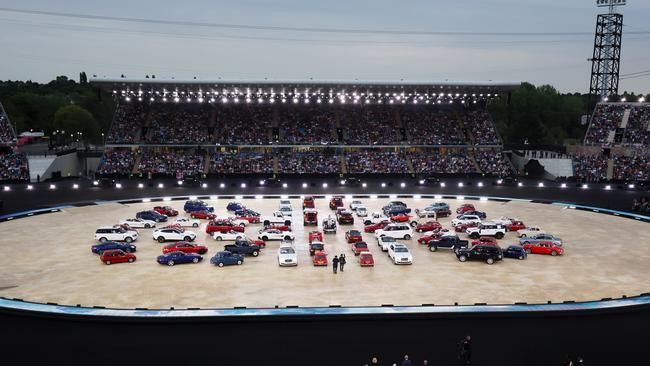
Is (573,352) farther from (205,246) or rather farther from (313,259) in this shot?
(205,246)

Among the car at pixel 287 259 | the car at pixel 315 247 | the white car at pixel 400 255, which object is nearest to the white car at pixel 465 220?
the white car at pixel 400 255

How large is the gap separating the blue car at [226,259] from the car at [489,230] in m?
18.5

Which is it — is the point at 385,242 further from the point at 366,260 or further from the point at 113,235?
the point at 113,235

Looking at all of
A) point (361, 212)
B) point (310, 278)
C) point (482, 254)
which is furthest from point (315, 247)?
point (361, 212)

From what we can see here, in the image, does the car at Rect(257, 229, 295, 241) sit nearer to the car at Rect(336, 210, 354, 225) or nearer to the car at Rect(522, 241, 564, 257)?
the car at Rect(336, 210, 354, 225)

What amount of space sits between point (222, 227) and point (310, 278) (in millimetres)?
13154

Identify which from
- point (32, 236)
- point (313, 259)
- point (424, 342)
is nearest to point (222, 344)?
point (424, 342)

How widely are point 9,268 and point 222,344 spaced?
1834 cm

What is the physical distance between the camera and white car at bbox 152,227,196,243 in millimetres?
37625

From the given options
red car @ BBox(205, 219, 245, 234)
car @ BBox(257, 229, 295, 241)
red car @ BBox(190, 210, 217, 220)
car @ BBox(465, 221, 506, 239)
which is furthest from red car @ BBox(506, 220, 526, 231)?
red car @ BBox(190, 210, 217, 220)

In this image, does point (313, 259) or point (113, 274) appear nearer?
point (113, 274)

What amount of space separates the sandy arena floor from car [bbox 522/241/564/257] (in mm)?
603

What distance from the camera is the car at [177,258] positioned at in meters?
31.4

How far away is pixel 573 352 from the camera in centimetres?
1917
